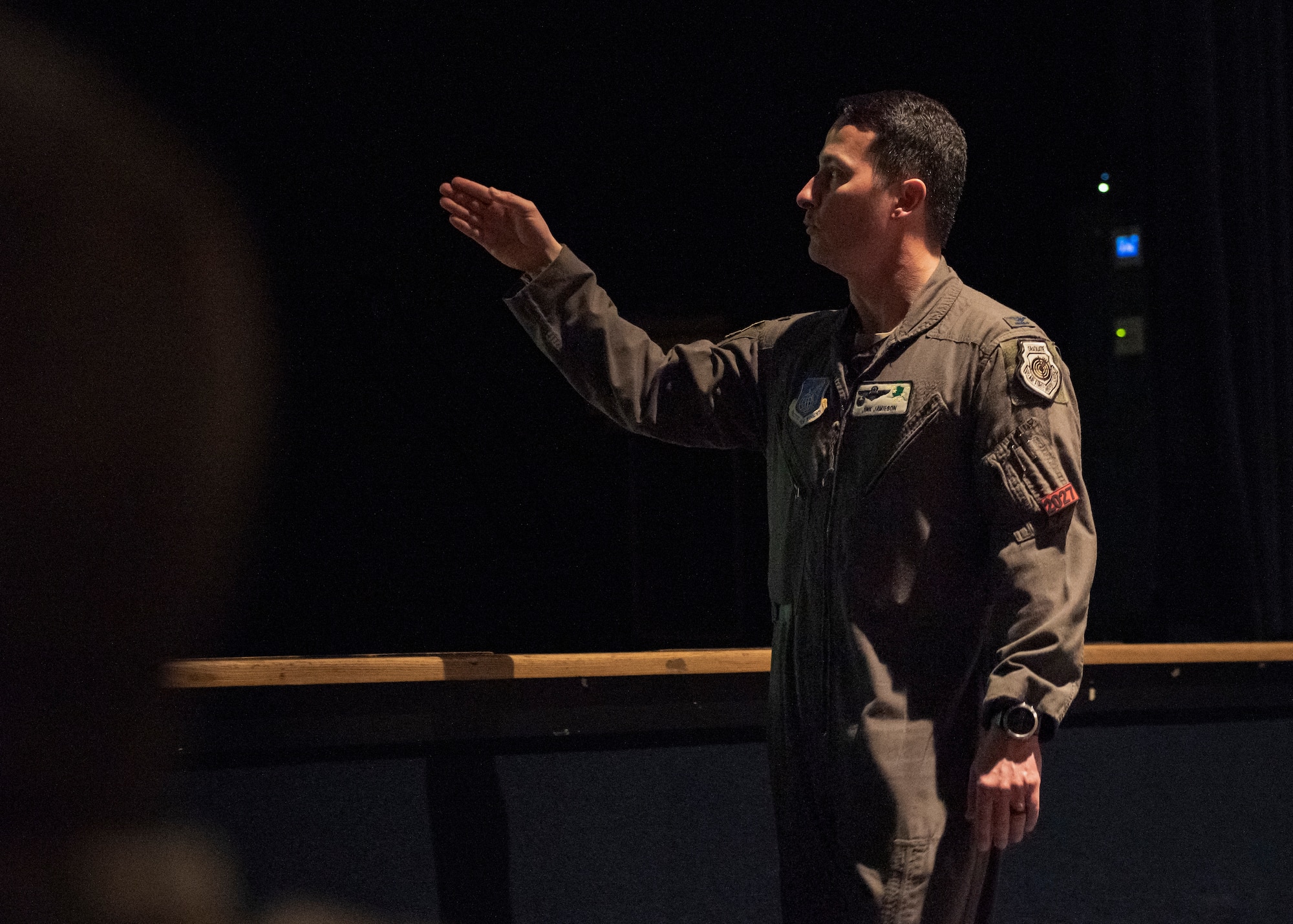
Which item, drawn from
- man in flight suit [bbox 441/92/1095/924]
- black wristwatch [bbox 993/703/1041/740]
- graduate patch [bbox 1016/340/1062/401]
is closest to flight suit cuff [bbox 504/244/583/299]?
man in flight suit [bbox 441/92/1095/924]

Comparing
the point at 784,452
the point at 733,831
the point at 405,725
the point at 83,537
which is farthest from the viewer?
the point at 733,831

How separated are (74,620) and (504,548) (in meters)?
2.14

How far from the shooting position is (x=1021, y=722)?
1.49 metres

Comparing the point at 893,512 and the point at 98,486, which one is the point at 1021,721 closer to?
the point at 893,512

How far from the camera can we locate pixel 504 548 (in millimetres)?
2559

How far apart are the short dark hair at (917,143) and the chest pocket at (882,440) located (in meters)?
0.28

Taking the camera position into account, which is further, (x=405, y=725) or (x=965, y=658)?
(x=405, y=725)

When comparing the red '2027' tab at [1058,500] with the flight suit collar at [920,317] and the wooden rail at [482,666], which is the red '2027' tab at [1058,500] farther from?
the wooden rail at [482,666]

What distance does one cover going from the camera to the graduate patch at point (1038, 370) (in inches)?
64.6

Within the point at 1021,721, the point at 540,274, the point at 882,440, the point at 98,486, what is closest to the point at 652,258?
the point at 540,274

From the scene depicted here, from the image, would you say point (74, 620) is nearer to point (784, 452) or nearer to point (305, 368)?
point (784, 452)

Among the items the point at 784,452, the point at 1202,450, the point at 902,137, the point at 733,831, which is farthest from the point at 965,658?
the point at 1202,450

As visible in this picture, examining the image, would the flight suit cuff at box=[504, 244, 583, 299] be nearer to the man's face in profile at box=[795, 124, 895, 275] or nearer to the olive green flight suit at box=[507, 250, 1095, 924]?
the olive green flight suit at box=[507, 250, 1095, 924]

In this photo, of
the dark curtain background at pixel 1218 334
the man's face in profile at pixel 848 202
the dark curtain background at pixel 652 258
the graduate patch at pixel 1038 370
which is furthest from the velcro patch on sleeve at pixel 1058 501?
the dark curtain background at pixel 1218 334
